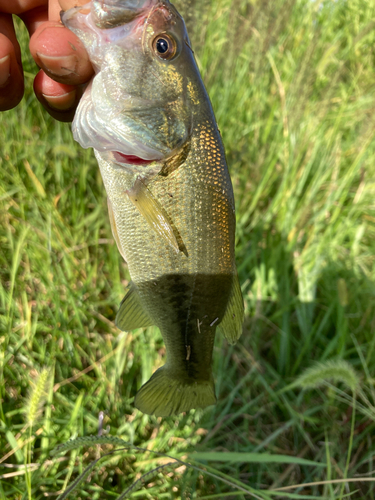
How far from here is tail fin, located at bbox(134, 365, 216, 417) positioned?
1.44 meters

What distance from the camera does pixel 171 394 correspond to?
1.47 m

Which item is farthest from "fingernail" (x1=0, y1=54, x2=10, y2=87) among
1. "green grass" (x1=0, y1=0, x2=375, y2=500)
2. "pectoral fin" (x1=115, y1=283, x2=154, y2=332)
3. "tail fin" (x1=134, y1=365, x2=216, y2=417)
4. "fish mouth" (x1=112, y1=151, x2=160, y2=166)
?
"tail fin" (x1=134, y1=365, x2=216, y2=417)

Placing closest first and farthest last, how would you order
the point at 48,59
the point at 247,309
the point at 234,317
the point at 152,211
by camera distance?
1. the point at 48,59
2. the point at 152,211
3. the point at 234,317
4. the point at 247,309

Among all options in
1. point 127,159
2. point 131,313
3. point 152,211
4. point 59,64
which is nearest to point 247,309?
point 131,313

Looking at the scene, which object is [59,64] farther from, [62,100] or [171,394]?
[171,394]

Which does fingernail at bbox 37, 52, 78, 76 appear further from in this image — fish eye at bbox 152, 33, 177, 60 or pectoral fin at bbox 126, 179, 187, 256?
pectoral fin at bbox 126, 179, 187, 256

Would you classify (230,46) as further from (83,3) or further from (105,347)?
(105,347)

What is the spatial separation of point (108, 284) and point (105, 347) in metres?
0.43

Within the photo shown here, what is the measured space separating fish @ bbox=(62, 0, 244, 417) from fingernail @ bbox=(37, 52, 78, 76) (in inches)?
3.4

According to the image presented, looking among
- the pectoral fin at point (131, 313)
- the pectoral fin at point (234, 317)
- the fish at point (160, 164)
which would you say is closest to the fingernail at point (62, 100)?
the fish at point (160, 164)

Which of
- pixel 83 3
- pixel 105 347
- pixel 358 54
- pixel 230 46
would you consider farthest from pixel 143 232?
pixel 358 54

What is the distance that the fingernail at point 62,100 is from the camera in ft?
4.37

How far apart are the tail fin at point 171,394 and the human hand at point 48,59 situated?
1.20m

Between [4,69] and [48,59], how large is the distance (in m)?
0.22
